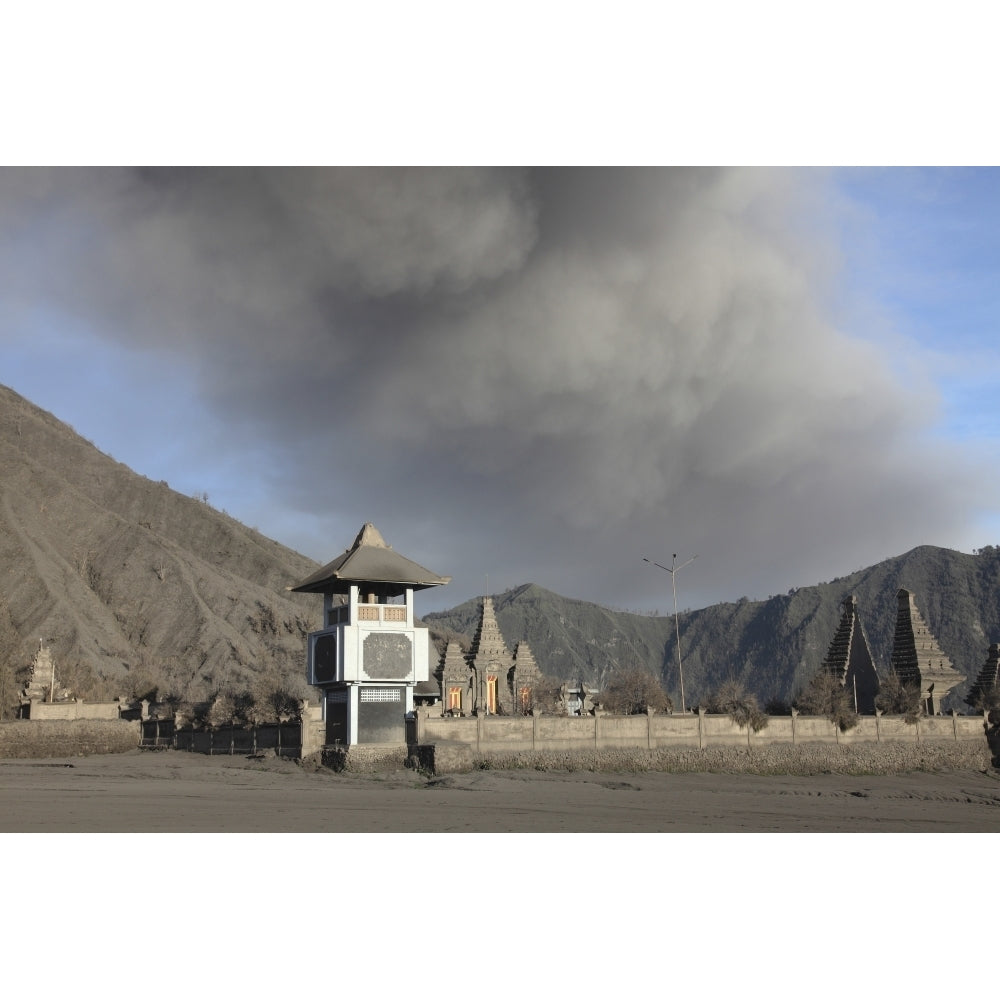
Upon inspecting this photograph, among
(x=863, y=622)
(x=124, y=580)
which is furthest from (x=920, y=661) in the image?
(x=863, y=622)

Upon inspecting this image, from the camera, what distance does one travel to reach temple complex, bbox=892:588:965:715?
5259 centimetres

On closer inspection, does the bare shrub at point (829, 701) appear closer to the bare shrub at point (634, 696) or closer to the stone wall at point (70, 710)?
the bare shrub at point (634, 696)

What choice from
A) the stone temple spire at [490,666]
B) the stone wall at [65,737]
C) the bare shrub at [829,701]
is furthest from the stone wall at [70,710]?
the bare shrub at [829,701]

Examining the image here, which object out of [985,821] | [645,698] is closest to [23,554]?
[645,698]

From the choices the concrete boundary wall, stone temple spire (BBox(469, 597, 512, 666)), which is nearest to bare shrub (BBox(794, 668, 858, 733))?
the concrete boundary wall

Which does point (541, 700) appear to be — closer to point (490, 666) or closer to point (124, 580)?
point (490, 666)

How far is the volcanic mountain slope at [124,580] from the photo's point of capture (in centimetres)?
7788

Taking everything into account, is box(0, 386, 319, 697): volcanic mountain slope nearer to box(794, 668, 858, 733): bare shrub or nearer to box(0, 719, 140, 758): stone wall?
box(0, 719, 140, 758): stone wall

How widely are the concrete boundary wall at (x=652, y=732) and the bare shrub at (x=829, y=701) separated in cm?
44

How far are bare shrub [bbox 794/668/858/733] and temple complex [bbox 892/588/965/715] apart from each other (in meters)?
3.59

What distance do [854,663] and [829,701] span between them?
10.9 meters

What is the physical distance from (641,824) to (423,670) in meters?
14.2

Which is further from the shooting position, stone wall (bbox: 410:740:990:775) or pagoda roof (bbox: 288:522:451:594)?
pagoda roof (bbox: 288:522:451:594)

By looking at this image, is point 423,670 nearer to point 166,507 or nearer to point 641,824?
point 641,824
